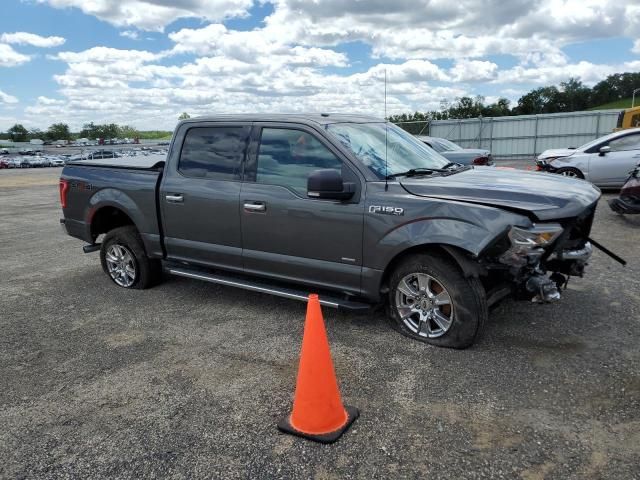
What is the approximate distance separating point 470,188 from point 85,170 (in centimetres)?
449

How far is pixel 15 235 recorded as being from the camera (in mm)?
10102

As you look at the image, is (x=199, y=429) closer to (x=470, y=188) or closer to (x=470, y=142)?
(x=470, y=188)

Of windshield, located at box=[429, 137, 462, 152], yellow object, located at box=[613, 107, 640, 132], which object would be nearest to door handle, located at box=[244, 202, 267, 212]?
windshield, located at box=[429, 137, 462, 152]

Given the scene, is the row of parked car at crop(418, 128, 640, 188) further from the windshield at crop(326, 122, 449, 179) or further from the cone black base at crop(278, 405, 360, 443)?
the cone black base at crop(278, 405, 360, 443)

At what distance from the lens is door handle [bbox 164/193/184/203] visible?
529 cm

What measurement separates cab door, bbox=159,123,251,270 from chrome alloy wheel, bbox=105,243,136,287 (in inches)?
28.9

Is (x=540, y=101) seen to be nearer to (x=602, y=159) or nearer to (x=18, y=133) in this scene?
(x=602, y=159)

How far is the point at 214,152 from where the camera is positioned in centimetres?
518

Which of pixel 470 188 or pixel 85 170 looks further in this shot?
pixel 85 170

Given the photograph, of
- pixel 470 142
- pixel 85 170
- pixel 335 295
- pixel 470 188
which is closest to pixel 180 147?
pixel 85 170

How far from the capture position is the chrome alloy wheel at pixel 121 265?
6.02 metres

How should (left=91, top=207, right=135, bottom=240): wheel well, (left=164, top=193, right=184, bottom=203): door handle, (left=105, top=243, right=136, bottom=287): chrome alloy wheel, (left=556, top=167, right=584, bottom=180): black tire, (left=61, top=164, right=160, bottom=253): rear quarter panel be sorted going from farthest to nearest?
(left=556, top=167, right=584, bottom=180): black tire → (left=91, top=207, right=135, bottom=240): wheel well → (left=105, top=243, right=136, bottom=287): chrome alloy wheel → (left=61, top=164, right=160, bottom=253): rear quarter panel → (left=164, top=193, right=184, bottom=203): door handle

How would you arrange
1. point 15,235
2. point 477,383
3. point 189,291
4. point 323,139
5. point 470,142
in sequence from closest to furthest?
point 477,383 → point 323,139 → point 189,291 → point 15,235 → point 470,142

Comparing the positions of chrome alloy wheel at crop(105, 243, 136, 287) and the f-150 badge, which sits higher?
the f-150 badge
